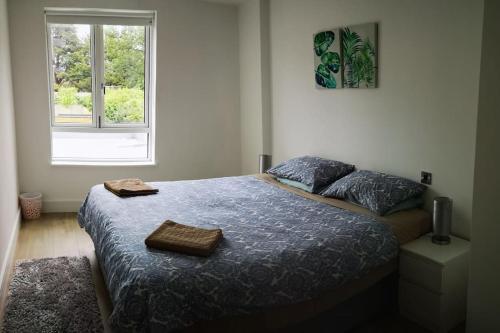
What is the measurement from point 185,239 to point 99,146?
3.35 metres

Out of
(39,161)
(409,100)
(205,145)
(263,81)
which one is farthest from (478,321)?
(39,161)

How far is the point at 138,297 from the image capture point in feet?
6.86

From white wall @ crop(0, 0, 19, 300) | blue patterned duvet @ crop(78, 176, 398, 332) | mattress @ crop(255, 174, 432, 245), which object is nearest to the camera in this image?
blue patterned duvet @ crop(78, 176, 398, 332)

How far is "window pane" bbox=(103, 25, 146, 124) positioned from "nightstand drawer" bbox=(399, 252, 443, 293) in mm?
3577

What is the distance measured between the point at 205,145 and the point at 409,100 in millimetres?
2704

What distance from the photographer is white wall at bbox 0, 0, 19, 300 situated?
3545mm

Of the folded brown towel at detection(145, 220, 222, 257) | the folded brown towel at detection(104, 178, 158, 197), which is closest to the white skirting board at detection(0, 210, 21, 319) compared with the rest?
the folded brown towel at detection(104, 178, 158, 197)

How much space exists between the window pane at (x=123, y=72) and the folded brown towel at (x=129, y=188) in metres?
1.73

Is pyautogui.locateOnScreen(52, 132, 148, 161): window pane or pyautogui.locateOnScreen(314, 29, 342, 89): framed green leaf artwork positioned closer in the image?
pyautogui.locateOnScreen(314, 29, 342, 89): framed green leaf artwork

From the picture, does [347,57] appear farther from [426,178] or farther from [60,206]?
[60,206]

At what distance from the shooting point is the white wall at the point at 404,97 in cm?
295

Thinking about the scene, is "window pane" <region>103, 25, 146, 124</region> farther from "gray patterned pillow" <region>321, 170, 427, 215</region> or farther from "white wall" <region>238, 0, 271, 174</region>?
"gray patterned pillow" <region>321, 170, 427, 215</region>

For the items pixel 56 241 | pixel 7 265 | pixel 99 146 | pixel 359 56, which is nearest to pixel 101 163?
pixel 99 146

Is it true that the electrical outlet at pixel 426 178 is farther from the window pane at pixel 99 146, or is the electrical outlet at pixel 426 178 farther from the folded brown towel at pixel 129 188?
the window pane at pixel 99 146
